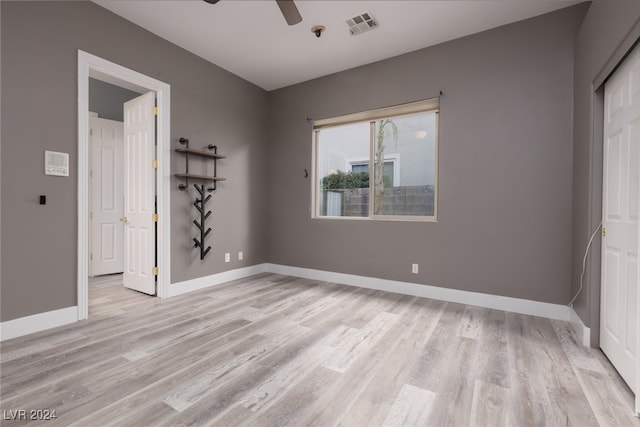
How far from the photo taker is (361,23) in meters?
3.10

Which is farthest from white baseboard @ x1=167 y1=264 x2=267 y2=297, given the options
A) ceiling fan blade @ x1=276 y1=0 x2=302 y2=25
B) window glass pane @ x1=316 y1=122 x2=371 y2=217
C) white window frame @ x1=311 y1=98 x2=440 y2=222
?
ceiling fan blade @ x1=276 y1=0 x2=302 y2=25

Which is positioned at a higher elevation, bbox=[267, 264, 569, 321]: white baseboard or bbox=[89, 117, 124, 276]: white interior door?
bbox=[89, 117, 124, 276]: white interior door

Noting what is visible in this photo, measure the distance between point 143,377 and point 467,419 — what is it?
6.18 ft

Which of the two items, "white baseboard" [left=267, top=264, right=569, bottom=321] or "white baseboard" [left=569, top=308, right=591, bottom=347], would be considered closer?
"white baseboard" [left=569, top=308, right=591, bottom=347]

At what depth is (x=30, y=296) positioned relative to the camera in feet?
7.98

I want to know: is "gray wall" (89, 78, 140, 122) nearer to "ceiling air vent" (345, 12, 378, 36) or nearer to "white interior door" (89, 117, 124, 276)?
"white interior door" (89, 117, 124, 276)

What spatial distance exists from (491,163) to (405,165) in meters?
0.99

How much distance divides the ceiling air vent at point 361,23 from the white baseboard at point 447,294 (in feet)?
9.91

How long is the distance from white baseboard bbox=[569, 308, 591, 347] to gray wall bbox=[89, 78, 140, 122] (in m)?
6.58

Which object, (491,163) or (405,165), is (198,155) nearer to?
(405,165)

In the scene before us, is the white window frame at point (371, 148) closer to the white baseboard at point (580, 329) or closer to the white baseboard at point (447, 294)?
the white baseboard at point (447, 294)

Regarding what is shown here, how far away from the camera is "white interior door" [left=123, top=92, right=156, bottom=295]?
137 inches

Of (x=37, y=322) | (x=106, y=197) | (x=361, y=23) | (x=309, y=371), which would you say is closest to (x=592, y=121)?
(x=361, y=23)

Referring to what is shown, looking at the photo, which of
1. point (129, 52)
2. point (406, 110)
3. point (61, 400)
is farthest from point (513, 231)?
point (129, 52)
